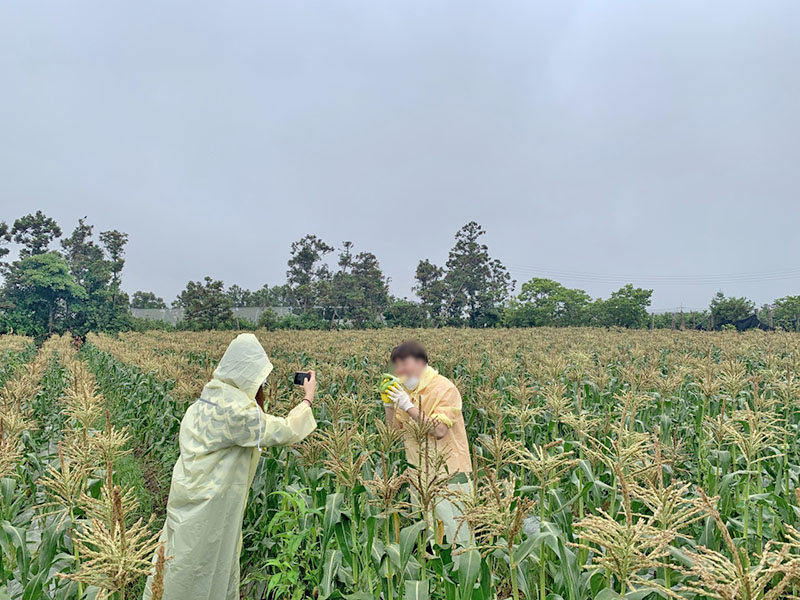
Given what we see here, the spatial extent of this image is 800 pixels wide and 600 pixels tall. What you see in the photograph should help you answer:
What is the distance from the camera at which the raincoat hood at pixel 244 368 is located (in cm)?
295

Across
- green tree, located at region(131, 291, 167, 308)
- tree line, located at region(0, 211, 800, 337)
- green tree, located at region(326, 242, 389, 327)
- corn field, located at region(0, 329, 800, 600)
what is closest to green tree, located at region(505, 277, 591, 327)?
tree line, located at region(0, 211, 800, 337)

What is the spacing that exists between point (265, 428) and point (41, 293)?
41.8 metres

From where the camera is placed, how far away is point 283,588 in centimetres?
319

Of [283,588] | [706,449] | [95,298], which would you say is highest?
[95,298]

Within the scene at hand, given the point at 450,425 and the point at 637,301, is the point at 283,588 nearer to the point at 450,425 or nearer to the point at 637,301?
the point at 450,425

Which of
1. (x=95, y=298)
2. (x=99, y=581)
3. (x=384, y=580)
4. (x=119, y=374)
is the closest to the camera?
(x=99, y=581)

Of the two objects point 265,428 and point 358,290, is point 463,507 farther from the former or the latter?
point 358,290

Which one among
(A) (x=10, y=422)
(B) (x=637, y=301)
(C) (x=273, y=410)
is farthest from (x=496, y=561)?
(B) (x=637, y=301)

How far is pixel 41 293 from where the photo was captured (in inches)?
1395

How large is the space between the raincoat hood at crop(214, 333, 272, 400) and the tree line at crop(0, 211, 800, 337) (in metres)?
32.5

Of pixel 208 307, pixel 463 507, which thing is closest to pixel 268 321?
pixel 208 307

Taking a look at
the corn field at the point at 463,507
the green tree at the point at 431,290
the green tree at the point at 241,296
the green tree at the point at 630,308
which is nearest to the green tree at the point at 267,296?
the green tree at the point at 241,296

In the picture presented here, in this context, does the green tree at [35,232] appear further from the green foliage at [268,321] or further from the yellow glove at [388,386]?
the yellow glove at [388,386]

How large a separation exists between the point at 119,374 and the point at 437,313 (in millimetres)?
37026
